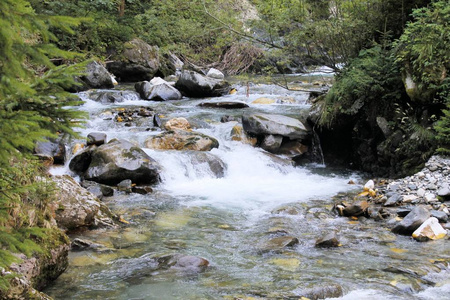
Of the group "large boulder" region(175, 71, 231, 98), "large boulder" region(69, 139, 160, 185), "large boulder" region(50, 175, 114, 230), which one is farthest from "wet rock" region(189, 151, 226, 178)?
"large boulder" region(175, 71, 231, 98)

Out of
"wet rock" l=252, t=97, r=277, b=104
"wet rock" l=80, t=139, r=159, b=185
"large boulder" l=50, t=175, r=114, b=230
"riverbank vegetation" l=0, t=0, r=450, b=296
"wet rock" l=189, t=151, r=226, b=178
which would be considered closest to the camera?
"large boulder" l=50, t=175, r=114, b=230

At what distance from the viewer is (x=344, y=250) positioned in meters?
5.26

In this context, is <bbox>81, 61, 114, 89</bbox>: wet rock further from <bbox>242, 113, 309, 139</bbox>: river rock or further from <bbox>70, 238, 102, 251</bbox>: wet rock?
<bbox>70, 238, 102, 251</bbox>: wet rock

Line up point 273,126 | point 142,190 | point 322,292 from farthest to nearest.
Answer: point 273,126 → point 142,190 → point 322,292

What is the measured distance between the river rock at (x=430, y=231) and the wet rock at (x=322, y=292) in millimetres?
2134

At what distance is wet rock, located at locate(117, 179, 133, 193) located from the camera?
824 cm

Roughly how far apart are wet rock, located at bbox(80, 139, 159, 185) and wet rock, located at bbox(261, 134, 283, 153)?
3337 millimetres

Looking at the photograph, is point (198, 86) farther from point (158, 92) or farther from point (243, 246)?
point (243, 246)

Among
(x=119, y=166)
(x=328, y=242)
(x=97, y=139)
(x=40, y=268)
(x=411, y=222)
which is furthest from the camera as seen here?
(x=97, y=139)

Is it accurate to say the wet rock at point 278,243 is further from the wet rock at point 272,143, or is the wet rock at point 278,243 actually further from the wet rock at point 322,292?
the wet rock at point 272,143

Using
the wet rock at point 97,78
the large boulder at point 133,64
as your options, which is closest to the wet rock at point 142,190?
the wet rock at point 97,78

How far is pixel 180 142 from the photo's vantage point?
10.6 metres

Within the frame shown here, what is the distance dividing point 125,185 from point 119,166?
0.49 metres

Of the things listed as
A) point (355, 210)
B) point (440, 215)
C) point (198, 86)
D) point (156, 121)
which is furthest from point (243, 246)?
point (198, 86)
